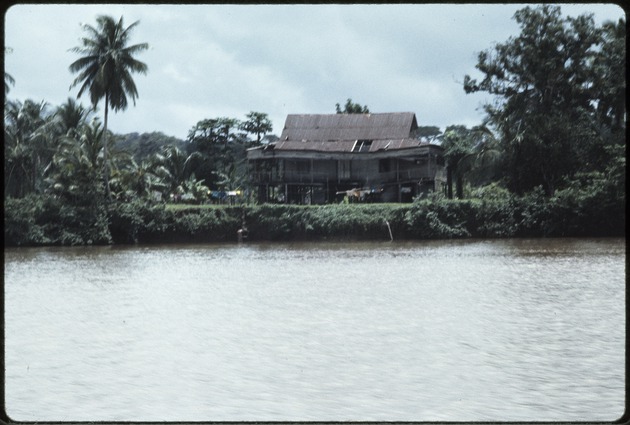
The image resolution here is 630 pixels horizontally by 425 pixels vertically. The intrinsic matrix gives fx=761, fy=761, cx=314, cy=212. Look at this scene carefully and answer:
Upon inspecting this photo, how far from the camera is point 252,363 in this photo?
5.64 meters

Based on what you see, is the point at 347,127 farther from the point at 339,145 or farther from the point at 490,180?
the point at 490,180

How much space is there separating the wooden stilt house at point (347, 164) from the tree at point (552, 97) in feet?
10.8

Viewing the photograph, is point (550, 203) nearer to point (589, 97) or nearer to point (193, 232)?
point (589, 97)

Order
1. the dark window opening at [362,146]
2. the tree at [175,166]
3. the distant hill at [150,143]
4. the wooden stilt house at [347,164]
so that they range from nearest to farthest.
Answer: the wooden stilt house at [347,164] < the dark window opening at [362,146] < the tree at [175,166] < the distant hill at [150,143]

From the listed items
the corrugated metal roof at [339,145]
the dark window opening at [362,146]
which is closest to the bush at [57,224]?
Answer: the corrugated metal roof at [339,145]

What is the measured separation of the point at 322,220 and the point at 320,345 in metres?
19.2

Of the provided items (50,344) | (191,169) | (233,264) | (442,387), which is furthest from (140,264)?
(191,169)

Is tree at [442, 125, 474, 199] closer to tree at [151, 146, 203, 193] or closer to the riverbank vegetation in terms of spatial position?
the riverbank vegetation

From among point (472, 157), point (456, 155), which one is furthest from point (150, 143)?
point (472, 157)

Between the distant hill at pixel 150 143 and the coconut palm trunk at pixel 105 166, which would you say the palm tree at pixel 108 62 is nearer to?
the coconut palm trunk at pixel 105 166

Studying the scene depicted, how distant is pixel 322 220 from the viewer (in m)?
25.5

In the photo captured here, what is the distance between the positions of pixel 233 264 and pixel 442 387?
39.3 ft

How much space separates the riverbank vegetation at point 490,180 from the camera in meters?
24.4

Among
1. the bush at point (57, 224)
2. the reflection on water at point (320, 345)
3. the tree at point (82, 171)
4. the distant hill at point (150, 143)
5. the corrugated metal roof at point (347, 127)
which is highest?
the distant hill at point (150, 143)
